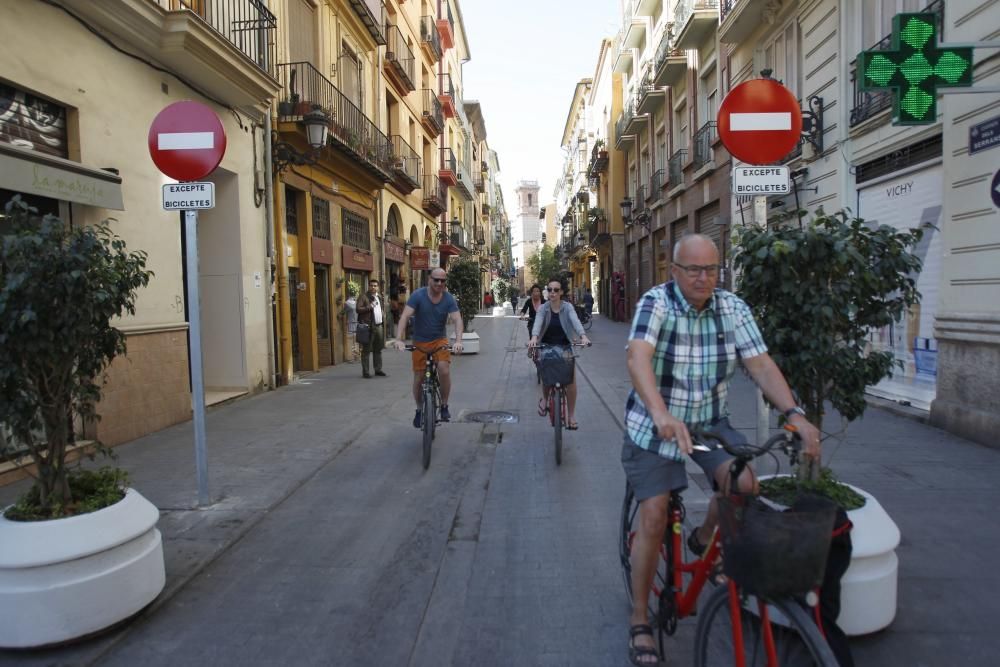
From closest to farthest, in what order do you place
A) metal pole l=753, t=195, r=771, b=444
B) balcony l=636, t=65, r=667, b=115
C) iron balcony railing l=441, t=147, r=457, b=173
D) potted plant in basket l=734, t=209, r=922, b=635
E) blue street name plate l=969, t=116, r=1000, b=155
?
potted plant in basket l=734, t=209, r=922, b=635 < metal pole l=753, t=195, r=771, b=444 < blue street name plate l=969, t=116, r=1000, b=155 < balcony l=636, t=65, r=667, b=115 < iron balcony railing l=441, t=147, r=457, b=173

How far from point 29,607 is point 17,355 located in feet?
3.78

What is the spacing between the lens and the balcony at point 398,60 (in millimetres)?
20375

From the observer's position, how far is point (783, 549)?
2.00m

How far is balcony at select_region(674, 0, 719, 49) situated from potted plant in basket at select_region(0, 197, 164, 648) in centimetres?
1695

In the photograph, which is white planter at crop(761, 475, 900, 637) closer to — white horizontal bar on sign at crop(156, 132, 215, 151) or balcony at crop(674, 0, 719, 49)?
white horizontal bar on sign at crop(156, 132, 215, 151)

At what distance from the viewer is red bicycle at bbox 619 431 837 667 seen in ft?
6.86

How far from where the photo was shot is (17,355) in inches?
131

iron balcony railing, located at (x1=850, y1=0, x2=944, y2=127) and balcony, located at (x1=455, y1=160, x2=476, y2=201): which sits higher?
balcony, located at (x1=455, y1=160, x2=476, y2=201)

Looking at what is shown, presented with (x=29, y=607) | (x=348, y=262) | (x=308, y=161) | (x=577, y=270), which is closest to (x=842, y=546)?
(x=29, y=607)

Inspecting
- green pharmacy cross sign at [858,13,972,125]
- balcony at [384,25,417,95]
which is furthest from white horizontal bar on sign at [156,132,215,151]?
balcony at [384,25,417,95]

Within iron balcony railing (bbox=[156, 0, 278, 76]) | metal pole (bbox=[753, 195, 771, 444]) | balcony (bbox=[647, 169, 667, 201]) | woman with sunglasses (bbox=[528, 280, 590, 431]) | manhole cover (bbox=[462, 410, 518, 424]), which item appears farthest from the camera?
balcony (bbox=[647, 169, 667, 201])

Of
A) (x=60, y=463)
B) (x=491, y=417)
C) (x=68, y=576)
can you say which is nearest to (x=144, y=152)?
(x=491, y=417)

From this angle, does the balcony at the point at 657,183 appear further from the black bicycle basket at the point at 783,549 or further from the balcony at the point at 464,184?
the black bicycle basket at the point at 783,549

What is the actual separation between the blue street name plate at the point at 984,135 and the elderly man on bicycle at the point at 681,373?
555 cm
